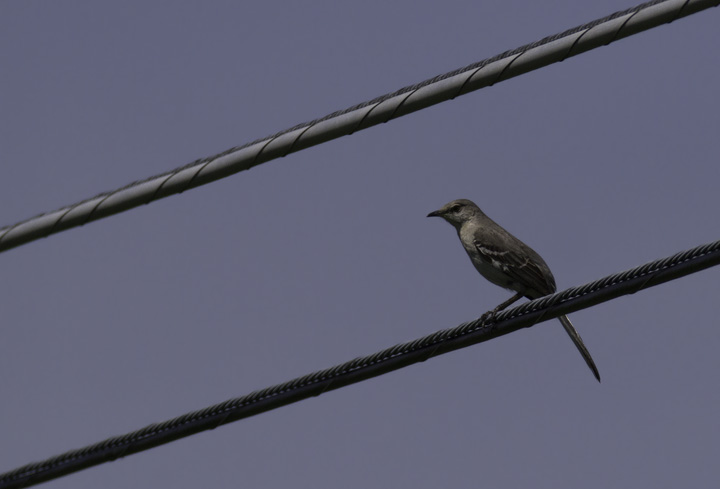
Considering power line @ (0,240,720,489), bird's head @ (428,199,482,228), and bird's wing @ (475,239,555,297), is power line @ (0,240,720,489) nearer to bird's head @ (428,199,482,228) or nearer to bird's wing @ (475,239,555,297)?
bird's wing @ (475,239,555,297)

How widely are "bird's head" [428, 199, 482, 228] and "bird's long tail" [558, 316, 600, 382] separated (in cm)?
241

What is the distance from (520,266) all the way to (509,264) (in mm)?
112

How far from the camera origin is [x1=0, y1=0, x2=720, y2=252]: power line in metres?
6.52

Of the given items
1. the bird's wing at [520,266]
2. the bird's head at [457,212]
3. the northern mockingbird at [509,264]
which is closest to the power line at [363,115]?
the northern mockingbird at [509,264]

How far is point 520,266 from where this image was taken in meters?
11.0

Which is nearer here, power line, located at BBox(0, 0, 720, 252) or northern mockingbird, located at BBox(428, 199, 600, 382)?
power line, located at BBox(0, 0, 720, 252)

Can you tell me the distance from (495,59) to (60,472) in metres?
4.26

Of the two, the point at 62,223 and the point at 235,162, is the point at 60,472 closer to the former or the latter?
the point at 62,223

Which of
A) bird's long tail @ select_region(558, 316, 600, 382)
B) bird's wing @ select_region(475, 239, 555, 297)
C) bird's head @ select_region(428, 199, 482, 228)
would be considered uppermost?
bird's head @ select_region(428, 199, 482, 228)

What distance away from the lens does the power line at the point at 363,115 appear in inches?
257

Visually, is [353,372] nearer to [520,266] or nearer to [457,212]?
[520,266]

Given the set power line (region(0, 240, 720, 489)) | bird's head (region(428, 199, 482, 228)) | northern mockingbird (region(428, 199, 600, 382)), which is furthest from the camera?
bird's head (region(428, 199, 482, 228))

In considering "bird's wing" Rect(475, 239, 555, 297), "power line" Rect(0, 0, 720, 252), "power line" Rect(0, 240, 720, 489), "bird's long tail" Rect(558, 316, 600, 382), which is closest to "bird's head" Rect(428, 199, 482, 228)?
"bird's wing" Rect(475, 239, 555, 297)

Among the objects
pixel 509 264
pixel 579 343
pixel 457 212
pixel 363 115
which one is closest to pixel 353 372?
pixel 363 115
